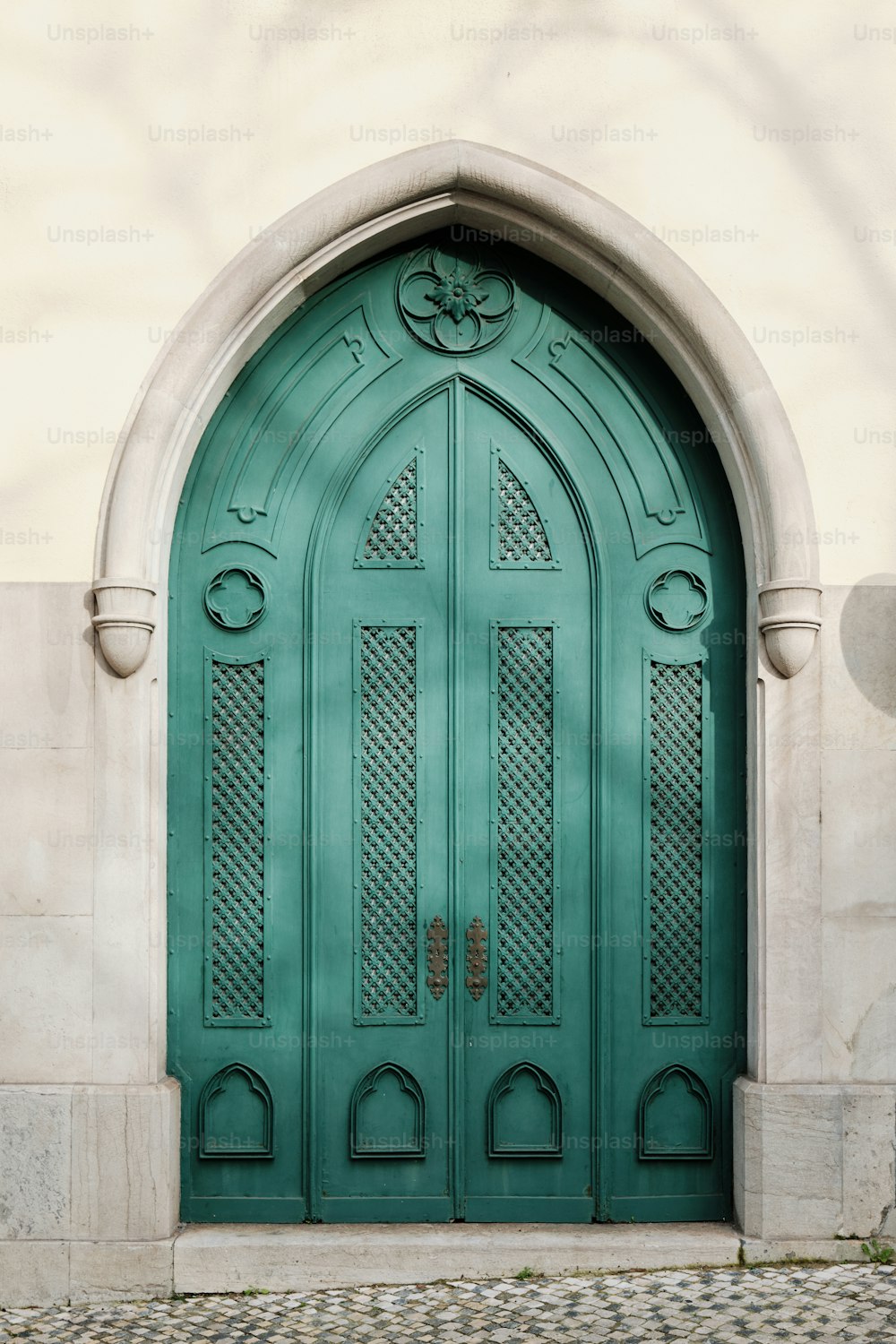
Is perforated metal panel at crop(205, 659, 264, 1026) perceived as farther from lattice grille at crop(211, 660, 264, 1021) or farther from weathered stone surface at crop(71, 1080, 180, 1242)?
weathered stone surface at crop(71, 1080, 180, 1242)

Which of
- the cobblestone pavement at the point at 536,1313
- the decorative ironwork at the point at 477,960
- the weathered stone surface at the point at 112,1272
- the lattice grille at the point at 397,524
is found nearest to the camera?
the cobblestone pavement at the point at 536,1313

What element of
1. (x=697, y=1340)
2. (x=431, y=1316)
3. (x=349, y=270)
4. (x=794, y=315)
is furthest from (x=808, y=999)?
(x=349, y=270)

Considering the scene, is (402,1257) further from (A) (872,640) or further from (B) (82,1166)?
(A) (872,640)

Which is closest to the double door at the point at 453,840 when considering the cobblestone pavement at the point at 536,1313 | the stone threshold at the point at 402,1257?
the stone threshold at the point at 402,1257

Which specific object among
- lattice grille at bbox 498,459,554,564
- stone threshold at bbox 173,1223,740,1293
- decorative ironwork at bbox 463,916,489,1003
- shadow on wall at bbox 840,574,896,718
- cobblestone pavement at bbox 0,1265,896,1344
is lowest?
cobblestone pavement at bbox 0,1265,896,1344

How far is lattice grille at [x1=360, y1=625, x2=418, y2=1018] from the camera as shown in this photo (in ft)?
17.4

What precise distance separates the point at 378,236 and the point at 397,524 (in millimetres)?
1152

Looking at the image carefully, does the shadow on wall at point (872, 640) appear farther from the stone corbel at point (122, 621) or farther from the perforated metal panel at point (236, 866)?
the stone corbel at point (122, 621)

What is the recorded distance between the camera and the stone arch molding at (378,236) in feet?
16.6

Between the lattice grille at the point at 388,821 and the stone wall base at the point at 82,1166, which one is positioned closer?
the stone wall base at the point at 82,1166

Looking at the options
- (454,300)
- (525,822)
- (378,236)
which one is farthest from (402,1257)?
(378,236)

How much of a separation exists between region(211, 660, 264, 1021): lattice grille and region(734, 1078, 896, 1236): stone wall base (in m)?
2.07

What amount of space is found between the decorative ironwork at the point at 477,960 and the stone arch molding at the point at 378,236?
1587 millimetres

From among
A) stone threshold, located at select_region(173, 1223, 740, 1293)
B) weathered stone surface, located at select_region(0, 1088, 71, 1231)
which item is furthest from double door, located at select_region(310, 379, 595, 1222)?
weathered stone surface, located at select_region(0, 1088, 71, 1231)
